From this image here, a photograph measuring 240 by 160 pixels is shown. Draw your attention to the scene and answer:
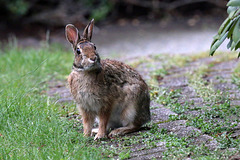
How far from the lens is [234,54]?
7301mm

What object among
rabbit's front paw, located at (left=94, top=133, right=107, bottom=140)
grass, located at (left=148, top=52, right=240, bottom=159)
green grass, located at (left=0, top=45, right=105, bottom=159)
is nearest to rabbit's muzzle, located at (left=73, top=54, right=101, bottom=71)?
green grass, located at (left=0, top=45, right=105, bottom=159)

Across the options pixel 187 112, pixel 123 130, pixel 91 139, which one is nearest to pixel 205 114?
pixel 187 112

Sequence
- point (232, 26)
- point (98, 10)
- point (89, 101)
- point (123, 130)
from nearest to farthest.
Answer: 1. point (232, 26)
2. point (89, 101)
3. point (123, 130)
4. point (98, 10)

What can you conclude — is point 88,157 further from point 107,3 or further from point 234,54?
point 107,3

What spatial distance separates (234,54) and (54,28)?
5.40 meters

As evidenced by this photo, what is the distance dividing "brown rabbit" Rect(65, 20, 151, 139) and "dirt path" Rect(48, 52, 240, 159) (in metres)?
0.23

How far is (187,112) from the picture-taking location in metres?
4.65

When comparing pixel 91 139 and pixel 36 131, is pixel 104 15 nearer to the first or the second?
pixel 91 139

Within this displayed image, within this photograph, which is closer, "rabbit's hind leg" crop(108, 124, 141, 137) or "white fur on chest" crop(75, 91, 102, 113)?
"white fur on chest" crop(75, 91, 102, 113)

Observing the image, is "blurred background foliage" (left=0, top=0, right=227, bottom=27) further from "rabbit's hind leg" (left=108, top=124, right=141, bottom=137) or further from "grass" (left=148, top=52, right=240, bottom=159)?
"rabbit's hind leg" (left=108, top=124, right=141, bottom=137)

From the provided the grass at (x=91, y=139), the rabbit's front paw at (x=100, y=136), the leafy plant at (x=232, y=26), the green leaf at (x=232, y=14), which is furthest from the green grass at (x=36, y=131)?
the green leaf at (x=232, y=14)

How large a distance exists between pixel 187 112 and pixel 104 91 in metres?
1.11

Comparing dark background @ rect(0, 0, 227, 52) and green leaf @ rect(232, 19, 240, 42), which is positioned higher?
dark background @ rect(0, 0, 227, 52)

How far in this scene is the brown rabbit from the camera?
13.3 ft
